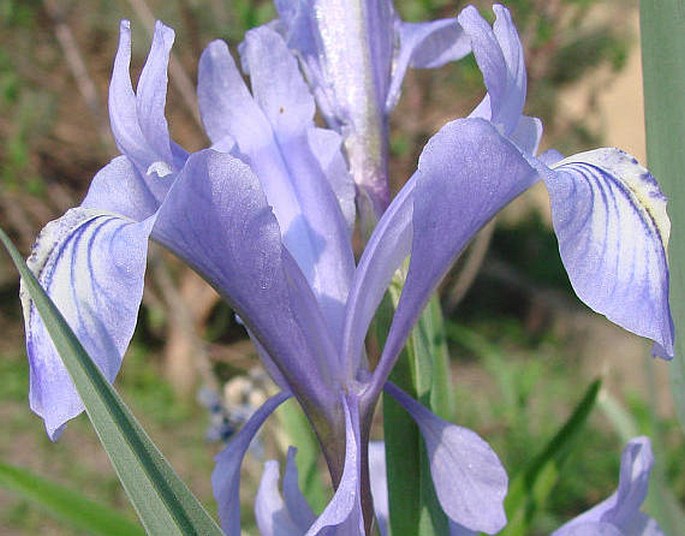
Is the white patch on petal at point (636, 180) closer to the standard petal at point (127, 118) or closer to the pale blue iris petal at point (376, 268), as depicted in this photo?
the pale blue iris petal at point (376, 268)

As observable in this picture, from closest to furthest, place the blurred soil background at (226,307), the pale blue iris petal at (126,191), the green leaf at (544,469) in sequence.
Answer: the pale blue iris petal at (126,191)
the green leaf at (544,469)
the blurred soil background at (226,307)

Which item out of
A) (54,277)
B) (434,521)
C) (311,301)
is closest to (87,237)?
(54,277)

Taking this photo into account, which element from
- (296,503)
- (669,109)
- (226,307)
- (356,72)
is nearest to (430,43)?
(356,72)

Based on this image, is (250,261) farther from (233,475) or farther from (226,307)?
(226,307)

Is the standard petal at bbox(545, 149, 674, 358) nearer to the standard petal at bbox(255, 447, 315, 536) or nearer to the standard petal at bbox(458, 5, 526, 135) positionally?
the standard petal at bbox(458, 5, 526, 135)

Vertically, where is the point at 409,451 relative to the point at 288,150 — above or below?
below

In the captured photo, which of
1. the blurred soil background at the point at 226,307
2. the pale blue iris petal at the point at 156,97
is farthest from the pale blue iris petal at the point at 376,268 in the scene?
the blurred soil background at the point at 226,307
